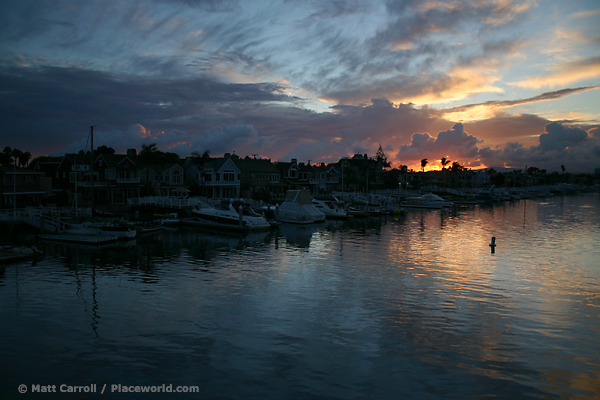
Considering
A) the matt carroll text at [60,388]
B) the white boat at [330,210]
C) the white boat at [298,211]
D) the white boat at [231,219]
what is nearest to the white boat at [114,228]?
the white boat at [231,219]

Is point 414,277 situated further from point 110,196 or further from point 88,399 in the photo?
point 110,196

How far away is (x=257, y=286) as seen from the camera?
21875mm

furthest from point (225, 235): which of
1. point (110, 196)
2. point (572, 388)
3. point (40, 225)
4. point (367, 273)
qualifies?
point (572, 388)

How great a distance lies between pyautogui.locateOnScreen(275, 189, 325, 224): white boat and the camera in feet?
175

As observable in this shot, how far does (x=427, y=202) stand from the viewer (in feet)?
285

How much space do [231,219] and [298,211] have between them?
1151cm

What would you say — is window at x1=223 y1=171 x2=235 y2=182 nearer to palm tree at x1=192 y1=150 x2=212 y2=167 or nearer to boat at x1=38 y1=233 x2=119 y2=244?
palm tree at x1=192 y1=150 x2=212 y2=167

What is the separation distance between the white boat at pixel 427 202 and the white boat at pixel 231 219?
168 ft

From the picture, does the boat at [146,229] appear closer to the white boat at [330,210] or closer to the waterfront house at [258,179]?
the white boat at [330,210]

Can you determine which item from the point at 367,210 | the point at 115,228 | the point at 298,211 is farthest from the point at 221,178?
the point at 115,228

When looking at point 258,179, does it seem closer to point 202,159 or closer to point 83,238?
point 202,159

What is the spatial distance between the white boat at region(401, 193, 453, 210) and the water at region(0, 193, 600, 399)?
54.6m

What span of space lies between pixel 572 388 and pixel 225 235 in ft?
117

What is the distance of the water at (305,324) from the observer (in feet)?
38.3
